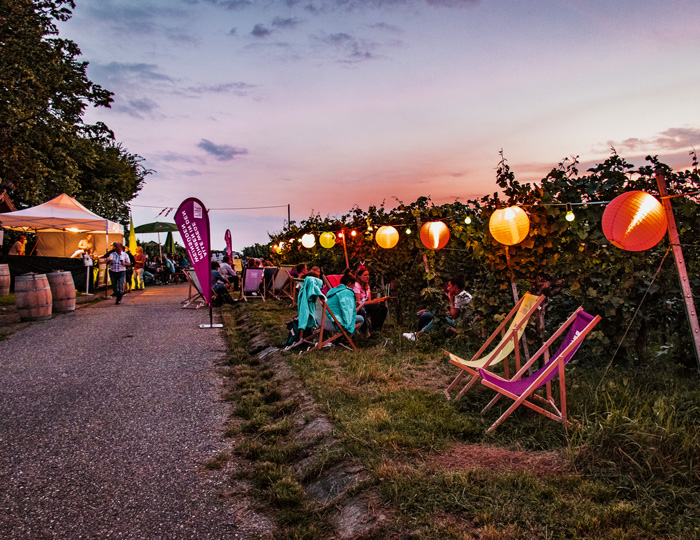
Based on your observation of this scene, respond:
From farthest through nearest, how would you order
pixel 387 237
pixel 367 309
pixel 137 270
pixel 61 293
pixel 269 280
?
pixel 137 270 → pixel 269 280 → pixel 61 293 → pixel 367 309 → pixel 387 237

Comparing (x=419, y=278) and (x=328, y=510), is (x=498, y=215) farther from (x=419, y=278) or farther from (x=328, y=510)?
(x=419, y=278)

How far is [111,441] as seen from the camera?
381 centimetres

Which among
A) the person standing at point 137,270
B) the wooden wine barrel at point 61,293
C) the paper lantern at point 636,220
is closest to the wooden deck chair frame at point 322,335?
the paper lantern at point 636,220

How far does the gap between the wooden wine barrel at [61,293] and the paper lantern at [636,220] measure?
1100 centimetres

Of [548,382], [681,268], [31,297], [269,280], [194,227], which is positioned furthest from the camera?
[269,280]

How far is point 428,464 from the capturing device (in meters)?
3.11

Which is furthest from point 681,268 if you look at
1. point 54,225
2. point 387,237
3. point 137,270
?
point 137,270

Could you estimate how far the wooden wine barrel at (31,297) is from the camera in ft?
31.3

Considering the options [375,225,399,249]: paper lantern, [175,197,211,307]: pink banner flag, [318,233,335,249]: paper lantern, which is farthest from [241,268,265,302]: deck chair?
[375,225,399,249]: paper lantern

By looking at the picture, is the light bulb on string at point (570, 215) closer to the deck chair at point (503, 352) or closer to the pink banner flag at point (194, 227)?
the deck chair at point (503, 352)

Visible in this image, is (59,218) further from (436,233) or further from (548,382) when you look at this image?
(548,382)

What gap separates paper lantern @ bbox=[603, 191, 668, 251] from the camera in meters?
3.52

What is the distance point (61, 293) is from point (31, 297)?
1401 mm

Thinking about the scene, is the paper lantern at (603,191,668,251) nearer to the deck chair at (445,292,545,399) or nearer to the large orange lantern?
the deck chair at (445,292,545,399)
